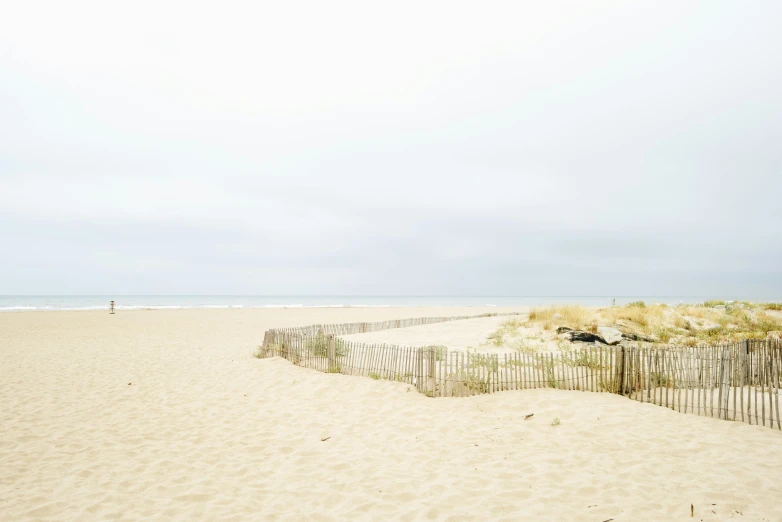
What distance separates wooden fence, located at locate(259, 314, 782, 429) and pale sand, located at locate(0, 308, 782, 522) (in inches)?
12.7

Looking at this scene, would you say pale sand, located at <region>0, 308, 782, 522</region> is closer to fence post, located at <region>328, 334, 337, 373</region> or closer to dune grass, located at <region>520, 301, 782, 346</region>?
fence post, located at <region>328, 334, 337, 373</region>

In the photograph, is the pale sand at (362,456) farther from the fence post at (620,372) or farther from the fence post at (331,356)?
the fence post at (331,356)

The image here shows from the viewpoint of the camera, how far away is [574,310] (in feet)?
58.7

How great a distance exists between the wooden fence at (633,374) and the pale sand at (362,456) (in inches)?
12.7

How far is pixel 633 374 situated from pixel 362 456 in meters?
5.56

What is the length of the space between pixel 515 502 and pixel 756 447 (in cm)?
385

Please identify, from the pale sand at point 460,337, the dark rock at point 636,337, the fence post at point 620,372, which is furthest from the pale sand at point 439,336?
the fence post at point 620,372

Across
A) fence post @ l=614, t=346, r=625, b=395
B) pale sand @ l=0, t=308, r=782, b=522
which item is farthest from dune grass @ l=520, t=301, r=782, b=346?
pale sand @ l=0, t=308, r=782, b=522

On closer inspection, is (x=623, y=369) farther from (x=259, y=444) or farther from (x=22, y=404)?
(x=22, y=404)

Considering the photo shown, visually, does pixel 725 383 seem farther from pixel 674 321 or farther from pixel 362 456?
pixel 674 321

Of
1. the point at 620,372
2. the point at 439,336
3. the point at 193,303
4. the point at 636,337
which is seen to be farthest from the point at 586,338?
the point at 193,303

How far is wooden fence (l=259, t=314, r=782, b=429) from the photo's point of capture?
23.7ft

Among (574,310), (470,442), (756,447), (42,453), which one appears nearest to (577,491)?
(470,442)

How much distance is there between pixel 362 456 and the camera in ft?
19.1
